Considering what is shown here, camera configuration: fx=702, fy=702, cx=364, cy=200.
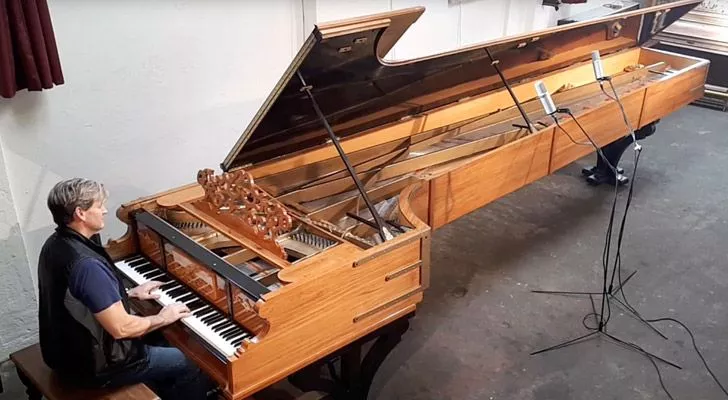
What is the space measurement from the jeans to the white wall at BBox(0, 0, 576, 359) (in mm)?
1217

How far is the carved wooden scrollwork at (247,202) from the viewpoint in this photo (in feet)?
7.83

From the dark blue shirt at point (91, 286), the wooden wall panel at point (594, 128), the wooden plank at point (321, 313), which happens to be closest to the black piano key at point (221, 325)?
the wooden plank at point (321, 313)

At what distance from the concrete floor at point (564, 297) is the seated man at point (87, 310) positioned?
1225 mm

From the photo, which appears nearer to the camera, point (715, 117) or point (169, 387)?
point (169, 387)

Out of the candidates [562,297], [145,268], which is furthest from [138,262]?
[562,297]

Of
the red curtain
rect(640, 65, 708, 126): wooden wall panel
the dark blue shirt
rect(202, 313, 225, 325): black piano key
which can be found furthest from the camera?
rect(640, 65, 708, 126): wooden wall panel

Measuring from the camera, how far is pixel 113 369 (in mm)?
2240

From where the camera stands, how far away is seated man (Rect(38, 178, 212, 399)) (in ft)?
6.95

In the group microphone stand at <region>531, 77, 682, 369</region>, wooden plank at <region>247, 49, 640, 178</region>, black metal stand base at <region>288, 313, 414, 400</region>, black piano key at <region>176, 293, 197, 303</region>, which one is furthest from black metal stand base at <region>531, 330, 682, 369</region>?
black piano key at <region>176, 293, 197, 303</region>

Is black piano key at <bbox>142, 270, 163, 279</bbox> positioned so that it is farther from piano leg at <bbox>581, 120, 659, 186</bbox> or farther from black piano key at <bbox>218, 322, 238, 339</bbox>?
piano leg at <bbox>581, 120, 659, 186</bbox>

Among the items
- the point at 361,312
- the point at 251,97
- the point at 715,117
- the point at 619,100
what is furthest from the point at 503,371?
the point at 715,117

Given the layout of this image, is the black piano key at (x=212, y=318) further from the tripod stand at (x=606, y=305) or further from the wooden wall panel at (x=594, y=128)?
the wooden wall panel at (x=594, y=128)

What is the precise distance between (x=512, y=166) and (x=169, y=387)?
72.7 inches

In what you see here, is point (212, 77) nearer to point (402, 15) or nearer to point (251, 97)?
point (251, 97)
